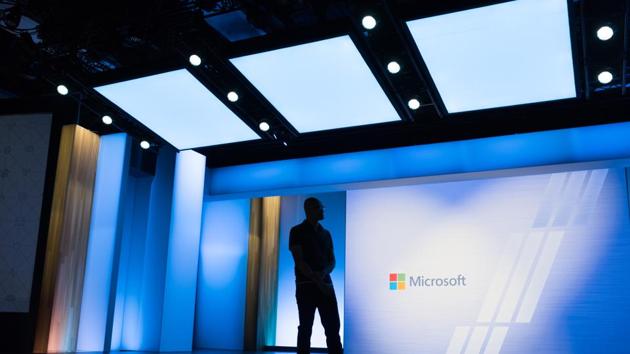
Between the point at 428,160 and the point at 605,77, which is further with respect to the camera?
the point at 428,160

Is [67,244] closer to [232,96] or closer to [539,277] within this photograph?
[232,96]

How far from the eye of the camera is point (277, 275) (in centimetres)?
875

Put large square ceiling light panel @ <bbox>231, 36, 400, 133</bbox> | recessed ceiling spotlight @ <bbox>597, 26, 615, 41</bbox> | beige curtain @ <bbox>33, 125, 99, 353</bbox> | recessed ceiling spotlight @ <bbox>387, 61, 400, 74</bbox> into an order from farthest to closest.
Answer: beige curtain @ <bbox>33, 125, 99, 353</bbox>, large square ceiling light panel @ <bbox>231, 36, 400, 133</bbox>, recessed ceiling spotlight @ <bbox>387, 61, 400, 74</bbox>, recessed ceiling spotlight @ <bbox>597, 26, 615, 41</bbox>

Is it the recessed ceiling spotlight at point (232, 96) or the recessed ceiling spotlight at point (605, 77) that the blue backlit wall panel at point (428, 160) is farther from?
the recessed ceiling spotlight at point (232, 96)

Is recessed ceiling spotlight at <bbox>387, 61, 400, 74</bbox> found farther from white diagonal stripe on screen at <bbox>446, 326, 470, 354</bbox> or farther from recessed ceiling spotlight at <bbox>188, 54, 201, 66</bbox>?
white diagonal stripe on screen at <bbox>446, 326, 470, 354</bbox>

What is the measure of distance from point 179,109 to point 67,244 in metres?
1.89

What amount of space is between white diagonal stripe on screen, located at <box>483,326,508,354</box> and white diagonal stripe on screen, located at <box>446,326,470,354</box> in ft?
0.84

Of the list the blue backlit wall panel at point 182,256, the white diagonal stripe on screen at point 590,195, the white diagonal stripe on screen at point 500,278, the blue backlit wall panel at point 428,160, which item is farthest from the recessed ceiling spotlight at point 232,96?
the white diagonal stripe on screen at point 590,195

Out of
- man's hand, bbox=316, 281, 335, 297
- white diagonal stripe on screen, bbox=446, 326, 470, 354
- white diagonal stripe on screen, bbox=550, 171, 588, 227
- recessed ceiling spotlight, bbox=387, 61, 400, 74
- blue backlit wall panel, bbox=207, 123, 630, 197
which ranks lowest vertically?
white diagonal stripe on screen, bbox=446, 326, 470, 354

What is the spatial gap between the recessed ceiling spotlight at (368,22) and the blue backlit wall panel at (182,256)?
119 inches

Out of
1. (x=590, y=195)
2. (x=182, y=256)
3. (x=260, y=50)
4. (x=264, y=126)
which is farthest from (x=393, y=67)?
(x=182, y=256)

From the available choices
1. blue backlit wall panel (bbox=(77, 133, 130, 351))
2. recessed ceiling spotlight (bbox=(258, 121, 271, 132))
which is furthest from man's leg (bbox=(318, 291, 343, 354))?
blue backlit wall panel (bbox=(77, 133, 130, 351))

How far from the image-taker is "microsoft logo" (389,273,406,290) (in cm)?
682

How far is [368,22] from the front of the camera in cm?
505
